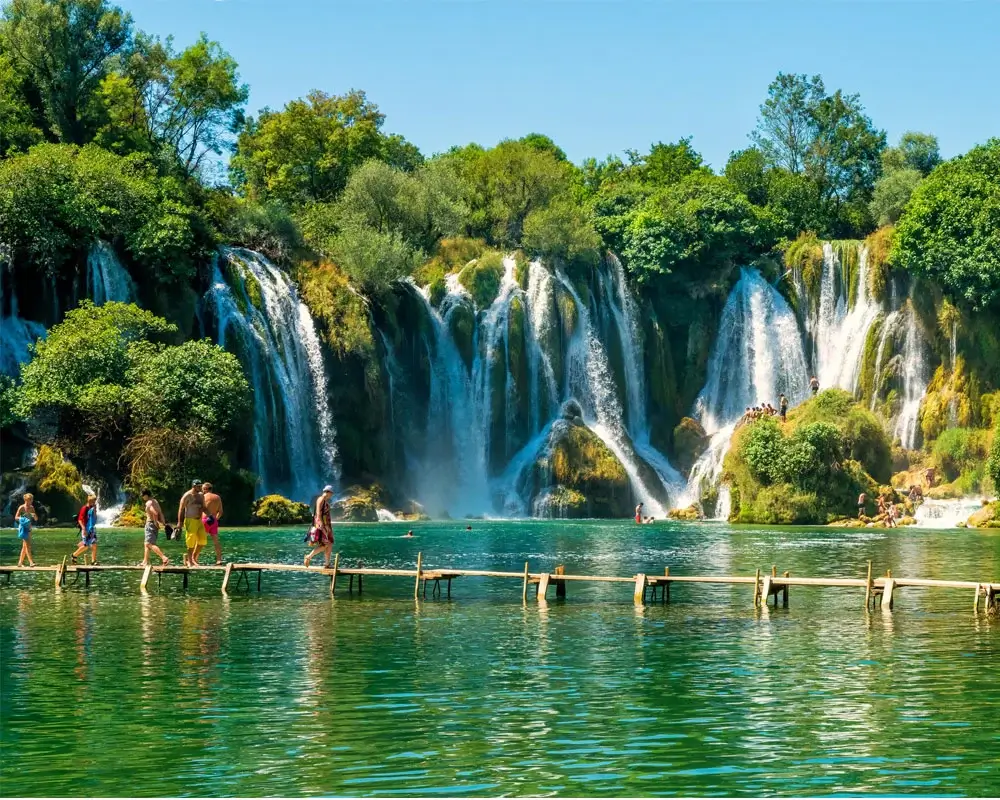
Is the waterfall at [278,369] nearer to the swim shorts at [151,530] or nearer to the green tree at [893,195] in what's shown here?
the swim shorts at [151,530]

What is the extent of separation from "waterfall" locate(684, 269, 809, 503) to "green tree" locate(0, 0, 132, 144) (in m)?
34.0

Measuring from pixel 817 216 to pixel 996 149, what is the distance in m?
13.9

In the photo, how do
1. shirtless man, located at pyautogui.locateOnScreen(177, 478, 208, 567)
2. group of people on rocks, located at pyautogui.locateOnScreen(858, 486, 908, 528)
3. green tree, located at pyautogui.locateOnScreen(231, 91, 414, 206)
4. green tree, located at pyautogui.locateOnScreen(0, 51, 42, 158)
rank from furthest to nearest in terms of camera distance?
green tree, located at pyautogui.locateOnScreen(231, 91, 414, 206)
green tree, located at pyautogui.locateOnScreen(0, 51, 42, 158)
group of people on rocks, located at pyautogui.locateOnScreen(858, 486, 908, 528)
shirtless man, located at pyautogui.locateOnScreen(177, 478, 208, 567)

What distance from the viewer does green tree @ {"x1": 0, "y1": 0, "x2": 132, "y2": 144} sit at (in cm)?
7338

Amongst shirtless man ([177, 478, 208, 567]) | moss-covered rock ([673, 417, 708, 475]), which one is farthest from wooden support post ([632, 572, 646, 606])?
moss-covered rock ([673, 417, 708, 475])

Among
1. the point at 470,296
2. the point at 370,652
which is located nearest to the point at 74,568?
the point at 370,652

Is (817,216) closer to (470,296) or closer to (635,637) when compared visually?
(470,296)

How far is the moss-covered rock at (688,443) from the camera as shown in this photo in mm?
76750

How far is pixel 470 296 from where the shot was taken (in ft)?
250

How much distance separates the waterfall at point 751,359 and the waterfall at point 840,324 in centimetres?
108

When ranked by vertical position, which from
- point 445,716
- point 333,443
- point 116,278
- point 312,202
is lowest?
point 445,716

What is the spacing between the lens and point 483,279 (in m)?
77.1

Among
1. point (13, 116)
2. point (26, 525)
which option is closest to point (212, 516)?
point (26, 525)

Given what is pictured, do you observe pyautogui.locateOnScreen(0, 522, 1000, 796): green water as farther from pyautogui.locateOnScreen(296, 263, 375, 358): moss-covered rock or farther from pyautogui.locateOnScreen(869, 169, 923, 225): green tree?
pyautogui.locateOnScreen(869, 169, 923, 225): green tree
